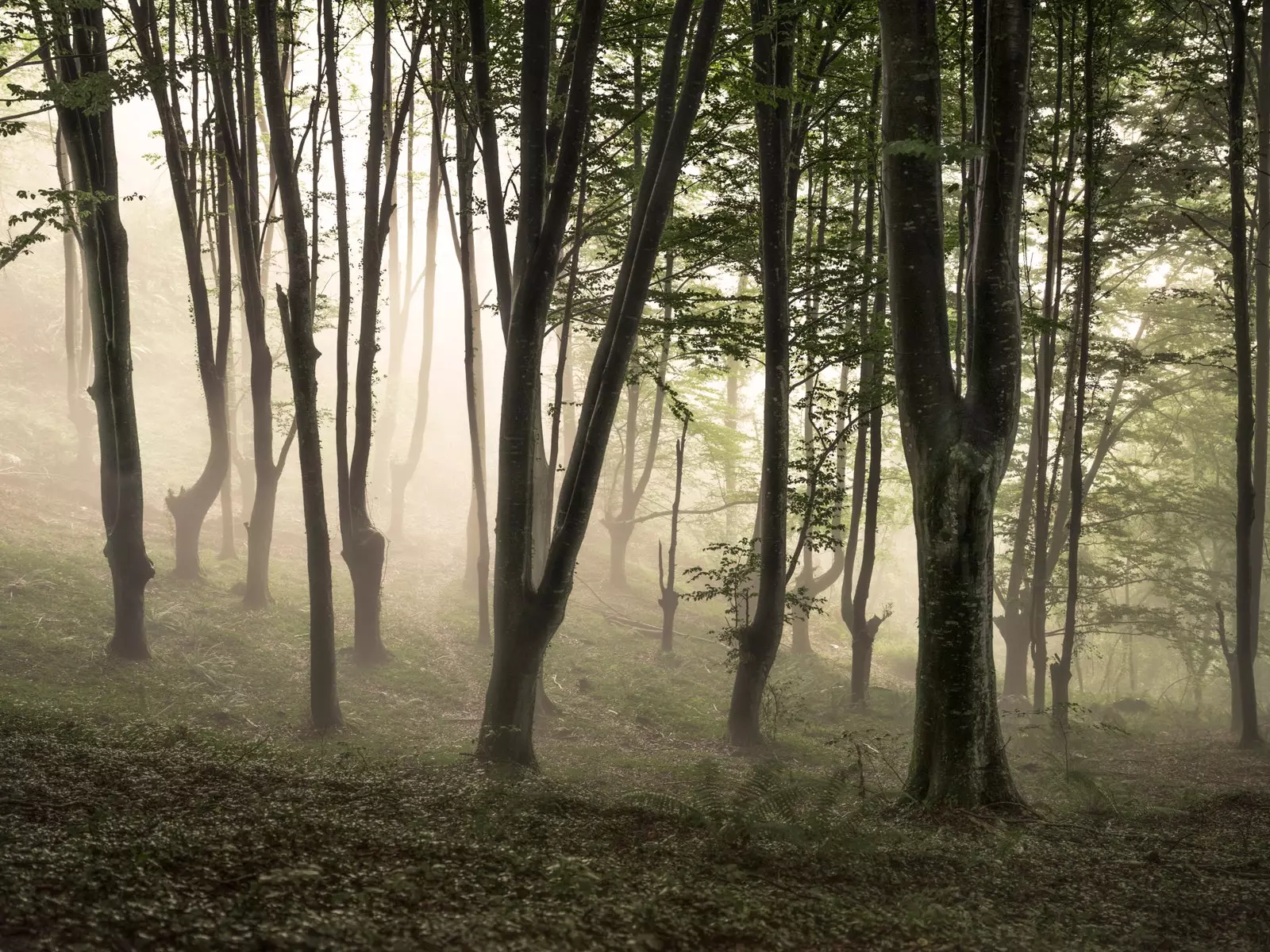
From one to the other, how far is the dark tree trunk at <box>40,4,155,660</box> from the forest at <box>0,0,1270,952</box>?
0.16 feet

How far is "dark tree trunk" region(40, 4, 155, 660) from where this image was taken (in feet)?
28.5

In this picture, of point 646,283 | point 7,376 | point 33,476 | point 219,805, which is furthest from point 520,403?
point 7,376

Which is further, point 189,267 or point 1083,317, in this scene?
point 189,267

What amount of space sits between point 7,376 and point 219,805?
82.4 ft

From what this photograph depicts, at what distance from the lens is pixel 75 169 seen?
8.95 meters

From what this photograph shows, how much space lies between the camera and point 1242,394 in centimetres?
1101

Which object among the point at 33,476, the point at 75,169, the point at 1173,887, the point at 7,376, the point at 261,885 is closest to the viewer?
the point at 261,885

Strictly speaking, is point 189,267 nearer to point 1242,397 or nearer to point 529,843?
point 529,843

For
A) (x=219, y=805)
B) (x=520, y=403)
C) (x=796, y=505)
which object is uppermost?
(x=520, y=403)

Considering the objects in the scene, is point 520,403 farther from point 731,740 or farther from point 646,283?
point 731,740

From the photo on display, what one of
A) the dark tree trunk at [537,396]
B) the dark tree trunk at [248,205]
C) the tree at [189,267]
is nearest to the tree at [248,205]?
the dark tree trunk at [248,205]

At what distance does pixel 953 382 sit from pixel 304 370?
610 centimetres

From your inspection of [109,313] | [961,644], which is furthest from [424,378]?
[961,644]

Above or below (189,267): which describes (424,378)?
above
